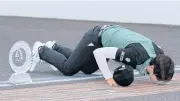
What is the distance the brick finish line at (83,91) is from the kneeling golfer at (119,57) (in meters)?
0.14

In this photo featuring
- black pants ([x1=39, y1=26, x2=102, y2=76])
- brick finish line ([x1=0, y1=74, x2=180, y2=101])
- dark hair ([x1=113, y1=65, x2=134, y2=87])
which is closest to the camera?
brick finish line ([x1=0, y1=74, x2=180, y2=101])

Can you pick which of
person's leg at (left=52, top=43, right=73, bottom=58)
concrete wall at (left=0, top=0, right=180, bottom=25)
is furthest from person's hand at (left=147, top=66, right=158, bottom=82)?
concrete wall at (left=0, top=0, right=180, bottom=25)

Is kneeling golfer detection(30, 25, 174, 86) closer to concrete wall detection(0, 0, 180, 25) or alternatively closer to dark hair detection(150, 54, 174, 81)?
dark hair detection(150, 54, 174, 81)

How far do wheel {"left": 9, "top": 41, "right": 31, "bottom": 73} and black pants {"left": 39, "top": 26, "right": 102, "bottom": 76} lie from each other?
441 millimetres

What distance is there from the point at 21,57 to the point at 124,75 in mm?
1455

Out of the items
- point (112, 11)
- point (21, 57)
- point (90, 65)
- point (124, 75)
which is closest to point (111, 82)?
point (124, 75)

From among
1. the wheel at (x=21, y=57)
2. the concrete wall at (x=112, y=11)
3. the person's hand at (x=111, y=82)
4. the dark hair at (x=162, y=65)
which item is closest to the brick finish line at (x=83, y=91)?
the person's hand at (x=111, y=82)

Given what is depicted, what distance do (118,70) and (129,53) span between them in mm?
249

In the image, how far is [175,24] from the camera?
17.7m

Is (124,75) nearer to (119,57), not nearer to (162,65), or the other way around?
(119,57)

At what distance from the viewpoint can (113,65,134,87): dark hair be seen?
20.5 ft

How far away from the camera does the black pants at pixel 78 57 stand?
22.4ft

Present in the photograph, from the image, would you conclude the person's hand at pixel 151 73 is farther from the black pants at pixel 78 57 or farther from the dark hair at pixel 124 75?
the black pants at pixel 78 57

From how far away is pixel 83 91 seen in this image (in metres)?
6.22
